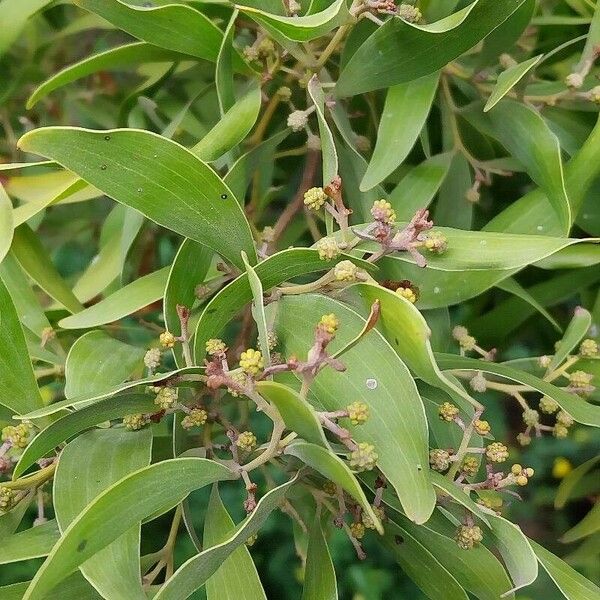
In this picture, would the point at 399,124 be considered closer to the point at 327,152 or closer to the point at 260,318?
the point at 327,152

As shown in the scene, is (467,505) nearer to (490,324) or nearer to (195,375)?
(195,375)

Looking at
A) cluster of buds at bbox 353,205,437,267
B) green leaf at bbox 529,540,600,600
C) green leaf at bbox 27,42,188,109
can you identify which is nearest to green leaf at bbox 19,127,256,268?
cluster of buds at bbox 353,205,437,267

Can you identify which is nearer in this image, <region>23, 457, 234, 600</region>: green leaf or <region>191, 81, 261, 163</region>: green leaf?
<region>23, 457, 234, 600</region>: green leaf

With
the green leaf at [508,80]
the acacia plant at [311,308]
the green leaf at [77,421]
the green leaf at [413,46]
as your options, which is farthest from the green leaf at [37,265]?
the green leaf at [508,80]

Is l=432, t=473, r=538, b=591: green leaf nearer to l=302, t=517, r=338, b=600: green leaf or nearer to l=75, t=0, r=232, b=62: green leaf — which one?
l=302, t=517, r=338, b=600: green leaf

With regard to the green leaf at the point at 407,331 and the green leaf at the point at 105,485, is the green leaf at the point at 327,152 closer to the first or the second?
the green leaf at the point at 407,331

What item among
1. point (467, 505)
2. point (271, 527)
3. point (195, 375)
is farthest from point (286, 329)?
point (271, 527)

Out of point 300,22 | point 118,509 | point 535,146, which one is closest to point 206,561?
point 118,509

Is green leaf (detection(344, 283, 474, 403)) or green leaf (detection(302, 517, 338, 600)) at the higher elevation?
green leaf (detection(344, 283, 474, 403))
